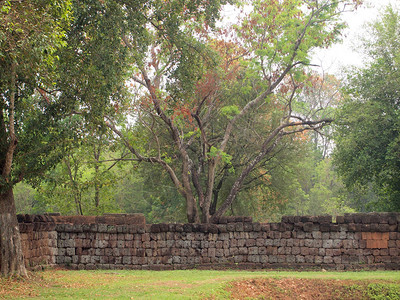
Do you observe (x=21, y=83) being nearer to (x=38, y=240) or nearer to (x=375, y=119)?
(x=38, y=240)

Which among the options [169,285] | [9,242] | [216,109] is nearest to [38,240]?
[9,242]

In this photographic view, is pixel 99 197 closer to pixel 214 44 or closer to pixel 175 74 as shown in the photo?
pixel 214 44

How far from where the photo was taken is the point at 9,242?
1219cm

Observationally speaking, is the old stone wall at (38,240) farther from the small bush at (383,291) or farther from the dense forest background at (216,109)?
the small bush at (383,291)

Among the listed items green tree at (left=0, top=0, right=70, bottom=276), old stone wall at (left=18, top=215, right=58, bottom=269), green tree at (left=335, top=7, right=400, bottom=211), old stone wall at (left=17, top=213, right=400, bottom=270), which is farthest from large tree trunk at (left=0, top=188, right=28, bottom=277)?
green tree at (left=335, top=7, right=400, bottom=211)

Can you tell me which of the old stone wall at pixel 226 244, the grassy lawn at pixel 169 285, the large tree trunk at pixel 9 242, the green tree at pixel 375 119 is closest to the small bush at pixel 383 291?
the grassy lawn at pixel 169 285

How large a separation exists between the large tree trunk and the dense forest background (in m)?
1.33

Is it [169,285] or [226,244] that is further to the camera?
[226,244]

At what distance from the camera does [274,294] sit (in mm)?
12398

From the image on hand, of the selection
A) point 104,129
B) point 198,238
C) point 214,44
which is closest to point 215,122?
point 214,44

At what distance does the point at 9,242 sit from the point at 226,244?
7.98 m

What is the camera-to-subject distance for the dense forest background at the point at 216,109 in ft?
40.5

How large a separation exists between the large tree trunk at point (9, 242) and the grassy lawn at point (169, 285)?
0.37m

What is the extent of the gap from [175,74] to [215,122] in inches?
389
